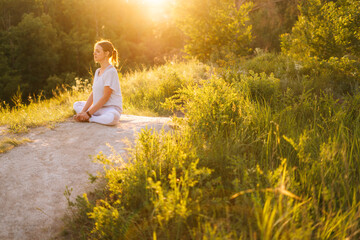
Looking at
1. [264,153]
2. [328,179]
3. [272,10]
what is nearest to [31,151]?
[264,153]

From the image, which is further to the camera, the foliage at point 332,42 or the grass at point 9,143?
the foliage at point 332,42

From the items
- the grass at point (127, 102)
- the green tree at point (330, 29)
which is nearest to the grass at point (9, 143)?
the grass at point (127, 102)

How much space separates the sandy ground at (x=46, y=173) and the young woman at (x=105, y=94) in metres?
0.20

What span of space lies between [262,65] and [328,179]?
639 centimetres

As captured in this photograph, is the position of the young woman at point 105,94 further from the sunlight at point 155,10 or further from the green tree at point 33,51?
the sunlight at point 155,10

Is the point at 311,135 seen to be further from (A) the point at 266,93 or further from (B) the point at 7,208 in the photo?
(B) the point at 7,208

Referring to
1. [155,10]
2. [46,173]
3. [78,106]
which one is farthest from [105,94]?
[155,10]

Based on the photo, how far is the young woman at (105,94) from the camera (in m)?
4.53

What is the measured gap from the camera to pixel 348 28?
5531mm

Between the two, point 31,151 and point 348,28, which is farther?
point 348,28

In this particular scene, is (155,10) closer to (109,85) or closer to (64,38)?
(64,38)

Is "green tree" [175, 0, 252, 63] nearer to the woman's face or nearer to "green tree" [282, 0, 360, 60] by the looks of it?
"green tree" [282, 0, 360, 60]

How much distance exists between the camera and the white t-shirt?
4.59 m

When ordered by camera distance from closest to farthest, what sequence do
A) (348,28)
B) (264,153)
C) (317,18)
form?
(264,153), (348,28), (317,18)
